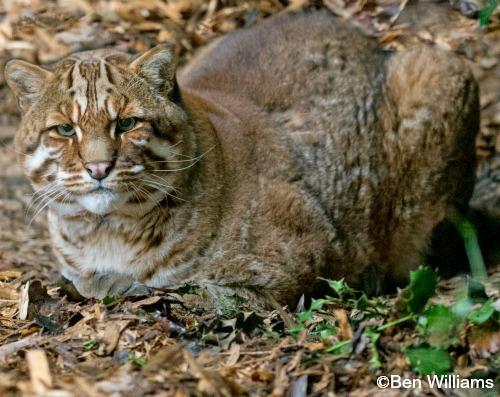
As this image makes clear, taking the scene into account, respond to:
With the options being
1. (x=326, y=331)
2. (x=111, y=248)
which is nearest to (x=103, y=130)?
(x=111, y=248)

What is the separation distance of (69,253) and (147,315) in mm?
1381

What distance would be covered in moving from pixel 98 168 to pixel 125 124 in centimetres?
38

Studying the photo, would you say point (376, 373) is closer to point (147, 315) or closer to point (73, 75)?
point (147, 315)

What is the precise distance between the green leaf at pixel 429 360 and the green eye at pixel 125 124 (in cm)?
213

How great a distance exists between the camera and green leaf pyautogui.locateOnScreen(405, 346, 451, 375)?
4.41 meters

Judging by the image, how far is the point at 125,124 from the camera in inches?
222

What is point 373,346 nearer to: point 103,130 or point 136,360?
point 136,360

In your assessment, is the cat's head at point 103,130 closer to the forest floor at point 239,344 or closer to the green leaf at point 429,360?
the forest floor at point 239,344

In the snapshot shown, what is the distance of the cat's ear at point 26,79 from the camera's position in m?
5.86

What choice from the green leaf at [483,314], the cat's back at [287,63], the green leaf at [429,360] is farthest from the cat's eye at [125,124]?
the green leaf at [483,314]

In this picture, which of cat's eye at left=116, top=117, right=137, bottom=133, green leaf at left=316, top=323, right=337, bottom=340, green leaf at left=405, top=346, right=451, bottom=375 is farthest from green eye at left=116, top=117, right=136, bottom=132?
green leaf at left=405, top=346, right=451, bottom=375

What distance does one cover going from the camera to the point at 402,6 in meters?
9.52

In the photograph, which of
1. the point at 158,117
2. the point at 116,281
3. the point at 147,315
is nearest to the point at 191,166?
the point at 158,117

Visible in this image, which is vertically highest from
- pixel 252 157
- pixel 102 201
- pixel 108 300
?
pixel 102 201
